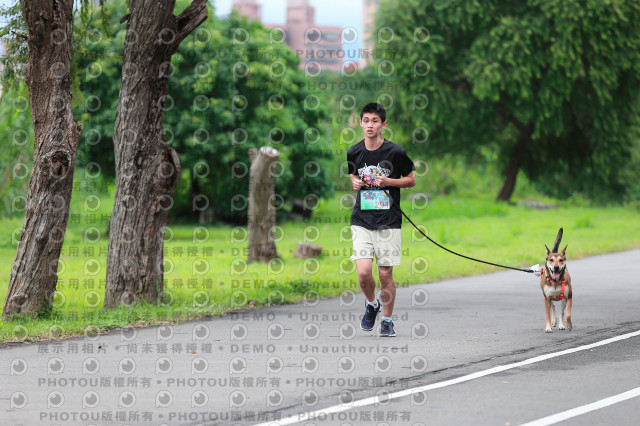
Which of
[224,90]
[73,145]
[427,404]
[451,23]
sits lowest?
[427,404]

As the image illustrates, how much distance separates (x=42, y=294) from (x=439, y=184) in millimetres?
37348

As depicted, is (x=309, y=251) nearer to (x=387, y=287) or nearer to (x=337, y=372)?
(x=387, y=287)

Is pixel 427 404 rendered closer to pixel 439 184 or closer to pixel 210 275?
pixel 210 275

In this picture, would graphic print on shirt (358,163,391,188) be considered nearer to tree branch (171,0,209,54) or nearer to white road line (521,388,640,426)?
white road line (521,388,640,426)

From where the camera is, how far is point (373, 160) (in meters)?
10.2

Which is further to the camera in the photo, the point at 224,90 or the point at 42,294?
the point at 224,90

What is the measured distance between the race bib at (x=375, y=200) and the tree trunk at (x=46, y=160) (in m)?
3.66

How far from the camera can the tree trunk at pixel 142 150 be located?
1246cm

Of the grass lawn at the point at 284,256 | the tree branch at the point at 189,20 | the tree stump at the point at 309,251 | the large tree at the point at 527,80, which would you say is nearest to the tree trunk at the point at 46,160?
the grass lawn at the point at 284,256

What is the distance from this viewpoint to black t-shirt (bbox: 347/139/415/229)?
1017 cm

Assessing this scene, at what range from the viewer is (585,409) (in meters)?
7.18

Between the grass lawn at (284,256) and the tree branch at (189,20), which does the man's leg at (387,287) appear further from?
the tree branch at (189,20)

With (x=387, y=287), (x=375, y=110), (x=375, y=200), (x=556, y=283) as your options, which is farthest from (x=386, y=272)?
(x=556, y=283)

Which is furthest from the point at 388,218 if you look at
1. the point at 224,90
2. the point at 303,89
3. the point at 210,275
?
the point at 303,89
